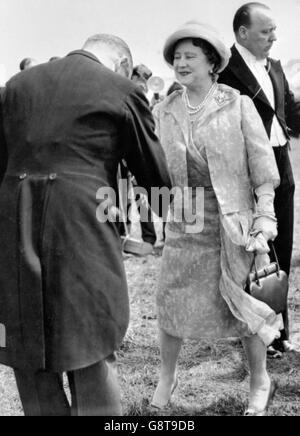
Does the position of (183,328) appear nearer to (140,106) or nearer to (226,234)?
(226,234)

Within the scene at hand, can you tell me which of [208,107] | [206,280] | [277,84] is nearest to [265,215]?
[206,280]

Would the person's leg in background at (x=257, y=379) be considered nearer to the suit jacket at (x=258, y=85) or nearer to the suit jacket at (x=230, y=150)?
the suit jacket at (x=230, y=150)

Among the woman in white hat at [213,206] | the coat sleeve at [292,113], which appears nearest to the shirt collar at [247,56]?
the coat sleeve at [292,113]

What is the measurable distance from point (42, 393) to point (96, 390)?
0.23m

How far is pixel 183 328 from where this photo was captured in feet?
11.6

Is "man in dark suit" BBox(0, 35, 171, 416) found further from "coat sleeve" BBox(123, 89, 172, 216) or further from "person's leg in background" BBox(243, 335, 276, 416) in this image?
"person's leg in background" BBox(243, 335, 276, 416)

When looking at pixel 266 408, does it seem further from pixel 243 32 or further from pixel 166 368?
pixel 243 32

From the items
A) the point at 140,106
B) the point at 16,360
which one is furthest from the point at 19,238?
the point at 140,106

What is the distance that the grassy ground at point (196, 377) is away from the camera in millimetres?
3678

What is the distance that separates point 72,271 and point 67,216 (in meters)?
0.20

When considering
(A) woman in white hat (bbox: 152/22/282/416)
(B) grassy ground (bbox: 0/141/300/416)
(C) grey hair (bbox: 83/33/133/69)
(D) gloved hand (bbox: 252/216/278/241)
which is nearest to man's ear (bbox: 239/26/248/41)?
(A) woman in white hat (bbox: 152/22/282/416)

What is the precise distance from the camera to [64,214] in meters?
2.47

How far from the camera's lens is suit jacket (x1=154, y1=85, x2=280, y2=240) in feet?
10.8

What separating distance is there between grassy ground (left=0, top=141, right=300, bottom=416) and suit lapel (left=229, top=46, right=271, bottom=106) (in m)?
1.61
